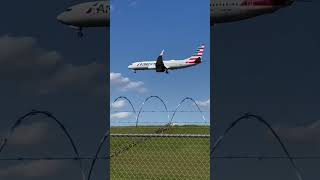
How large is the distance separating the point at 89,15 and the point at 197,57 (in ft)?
3.06

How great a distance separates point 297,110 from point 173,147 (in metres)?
1.02

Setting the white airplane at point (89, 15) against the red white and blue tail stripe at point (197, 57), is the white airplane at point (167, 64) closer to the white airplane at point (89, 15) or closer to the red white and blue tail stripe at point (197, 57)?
the red white and blue tail stripe at point (197, 57)

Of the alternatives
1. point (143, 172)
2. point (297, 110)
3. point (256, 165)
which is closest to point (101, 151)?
point (143, 172)

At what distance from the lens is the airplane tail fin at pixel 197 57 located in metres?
4.07

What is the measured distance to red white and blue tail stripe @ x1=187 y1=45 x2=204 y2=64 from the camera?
13.4 feet

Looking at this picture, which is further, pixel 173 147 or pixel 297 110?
pixel 173 147

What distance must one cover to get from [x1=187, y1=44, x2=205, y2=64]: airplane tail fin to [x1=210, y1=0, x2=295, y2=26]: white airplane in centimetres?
26

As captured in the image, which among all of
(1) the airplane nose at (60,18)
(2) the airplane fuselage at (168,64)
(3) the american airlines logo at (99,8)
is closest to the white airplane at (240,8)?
(2) the airplane fuselage at (168,64)

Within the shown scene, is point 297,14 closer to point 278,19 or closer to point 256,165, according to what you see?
point 278,19

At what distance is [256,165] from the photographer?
166 inches

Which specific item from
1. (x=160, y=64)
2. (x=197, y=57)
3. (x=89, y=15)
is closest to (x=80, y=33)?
(x=89, y=15)

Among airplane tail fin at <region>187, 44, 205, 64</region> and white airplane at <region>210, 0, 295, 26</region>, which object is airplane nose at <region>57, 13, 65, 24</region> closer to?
airplane tail fin at <region>187, 44, 205, 64</region>

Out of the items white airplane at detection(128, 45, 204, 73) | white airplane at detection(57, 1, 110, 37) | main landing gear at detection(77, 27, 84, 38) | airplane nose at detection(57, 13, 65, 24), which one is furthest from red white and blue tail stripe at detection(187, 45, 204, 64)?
airplane nose at detection(57, 13, 65, 24)

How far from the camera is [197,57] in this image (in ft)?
13.4
